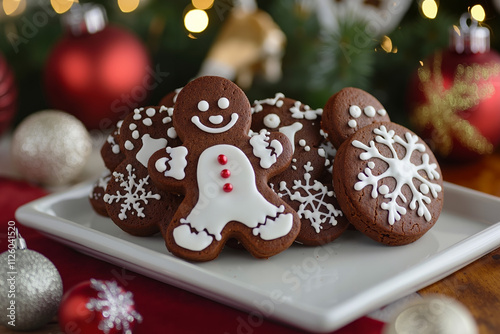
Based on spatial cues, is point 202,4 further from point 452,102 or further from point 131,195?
point 131,195

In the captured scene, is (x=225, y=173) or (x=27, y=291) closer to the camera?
(x=27, y=291)

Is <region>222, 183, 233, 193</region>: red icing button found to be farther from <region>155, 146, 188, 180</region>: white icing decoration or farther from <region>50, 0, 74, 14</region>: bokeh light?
<region>50, 0, 74, 14</region>: bokeh light

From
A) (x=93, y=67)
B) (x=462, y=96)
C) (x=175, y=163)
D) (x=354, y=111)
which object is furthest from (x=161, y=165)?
(x=462, y=96)

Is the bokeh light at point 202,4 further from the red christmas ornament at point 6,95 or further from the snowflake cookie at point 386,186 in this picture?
the snowflake cookie at point 386,186

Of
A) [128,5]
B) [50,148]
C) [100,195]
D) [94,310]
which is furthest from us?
[128,5]

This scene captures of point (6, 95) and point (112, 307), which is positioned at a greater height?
point (112, 307)

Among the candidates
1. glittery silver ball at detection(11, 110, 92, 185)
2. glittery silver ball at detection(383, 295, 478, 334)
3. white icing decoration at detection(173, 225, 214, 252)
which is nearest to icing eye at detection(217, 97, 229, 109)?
white icing decoration at detection(173, 225, 214, 252)

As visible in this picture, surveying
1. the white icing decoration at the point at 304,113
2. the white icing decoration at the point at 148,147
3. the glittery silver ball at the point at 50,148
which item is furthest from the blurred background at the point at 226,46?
the white icing decoration at the point at 148,147

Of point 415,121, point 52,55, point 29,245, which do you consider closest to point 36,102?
point 52,55

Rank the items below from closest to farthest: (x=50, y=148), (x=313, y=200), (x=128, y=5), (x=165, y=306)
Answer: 1. (x=165, y=306)
2. (x=313, y=200)
3. (x=50, y=148)
4. (x=128, y=5)
